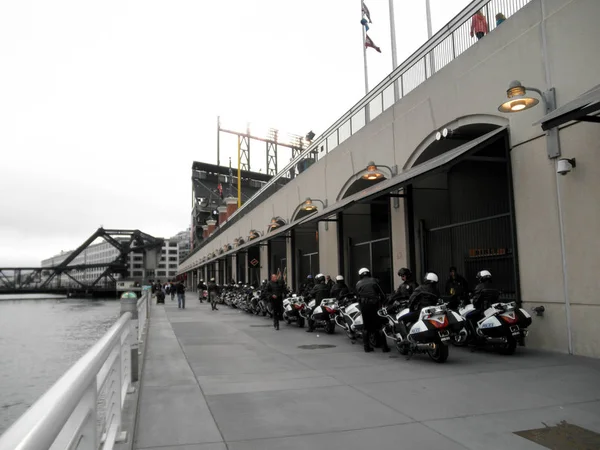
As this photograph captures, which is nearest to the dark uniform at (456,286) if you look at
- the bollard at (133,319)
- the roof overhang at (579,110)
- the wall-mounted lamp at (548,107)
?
the wall-mounted lamp at (548,107)

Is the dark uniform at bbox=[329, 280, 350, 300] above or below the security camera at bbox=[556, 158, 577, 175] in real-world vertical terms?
below

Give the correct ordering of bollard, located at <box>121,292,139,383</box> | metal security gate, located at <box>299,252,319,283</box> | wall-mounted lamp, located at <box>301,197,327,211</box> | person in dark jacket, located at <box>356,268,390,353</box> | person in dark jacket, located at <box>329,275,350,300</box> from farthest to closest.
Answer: metal security gate, located at <box>299,252,319,283</box> → wall-mounted lamp, located at <box>301,197,327,211</box> → person in dark jacket, located at <box>329,275,350,300</box> → person in dark jacket, located at <box>356,268,390,353</box> → bollard, located at <box>121,292,139,383</box>

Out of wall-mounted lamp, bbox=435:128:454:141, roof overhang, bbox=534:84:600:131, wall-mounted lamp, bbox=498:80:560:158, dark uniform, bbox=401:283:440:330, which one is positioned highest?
wall-mounted lamp, bbox=435:128:454:141

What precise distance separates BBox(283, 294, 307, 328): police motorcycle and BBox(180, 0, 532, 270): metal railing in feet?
21.4

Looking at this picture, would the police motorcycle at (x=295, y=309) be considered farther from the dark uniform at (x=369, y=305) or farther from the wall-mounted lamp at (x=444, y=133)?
the wall-mounted lamp at (x=444, y=133)

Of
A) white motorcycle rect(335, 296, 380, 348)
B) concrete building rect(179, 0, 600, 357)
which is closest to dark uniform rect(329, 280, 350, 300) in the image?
white motorcycle rect(335, 296, 380, 348)

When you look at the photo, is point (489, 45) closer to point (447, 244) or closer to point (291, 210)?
point (447, 244)

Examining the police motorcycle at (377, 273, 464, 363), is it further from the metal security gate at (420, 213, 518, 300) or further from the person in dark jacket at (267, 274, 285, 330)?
the person in dark jacket at (267, 274, 285, 330)

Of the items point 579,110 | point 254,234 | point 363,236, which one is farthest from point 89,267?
point 579,110

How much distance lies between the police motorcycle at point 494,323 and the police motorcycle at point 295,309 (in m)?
6.81

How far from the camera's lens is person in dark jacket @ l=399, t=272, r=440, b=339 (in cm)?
885

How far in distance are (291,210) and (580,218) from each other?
17492 mm

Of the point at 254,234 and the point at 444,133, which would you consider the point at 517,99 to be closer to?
the point at 444,133

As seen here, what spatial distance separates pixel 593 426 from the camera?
15.8 feet
